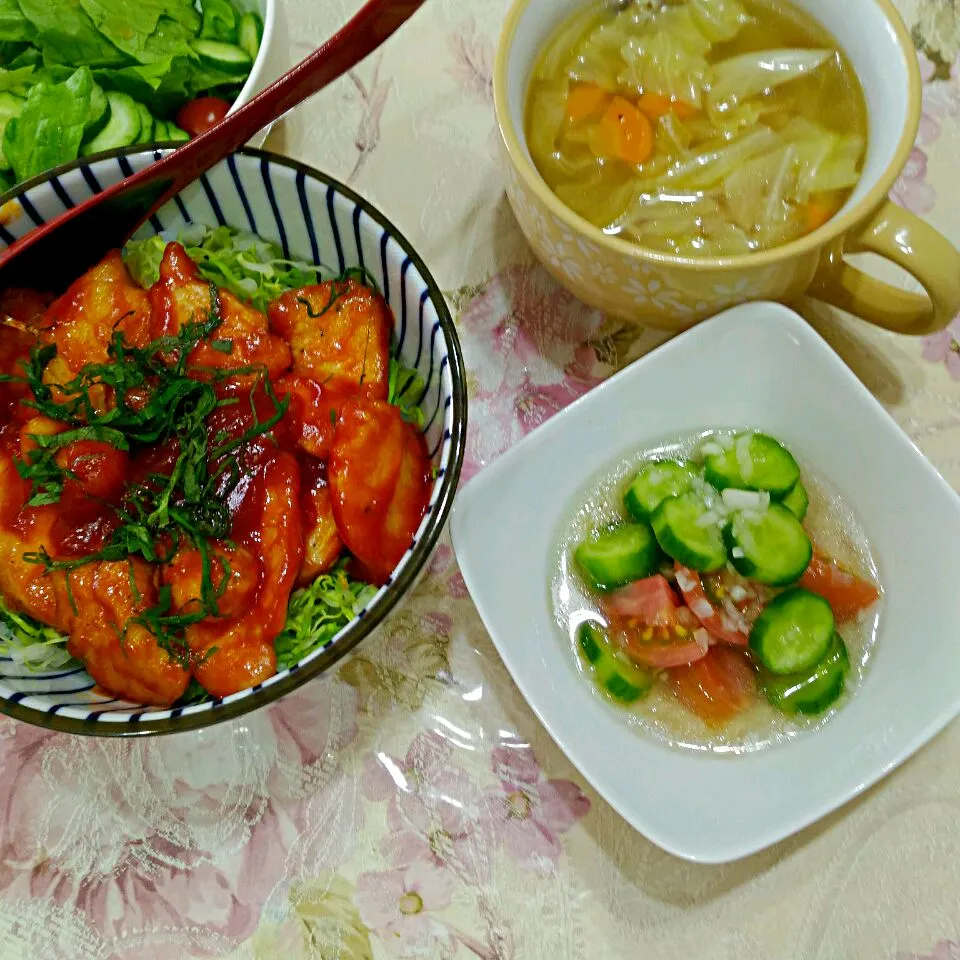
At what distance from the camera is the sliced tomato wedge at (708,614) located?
1.39 meters

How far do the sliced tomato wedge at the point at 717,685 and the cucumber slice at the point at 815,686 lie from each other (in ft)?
0.14

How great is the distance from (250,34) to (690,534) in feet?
4.08

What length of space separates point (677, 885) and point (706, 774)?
17 cm

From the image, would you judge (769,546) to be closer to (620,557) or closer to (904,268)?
(620,557)

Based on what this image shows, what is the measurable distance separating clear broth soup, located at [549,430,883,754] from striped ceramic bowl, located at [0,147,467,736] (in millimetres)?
342

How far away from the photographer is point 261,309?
141cm

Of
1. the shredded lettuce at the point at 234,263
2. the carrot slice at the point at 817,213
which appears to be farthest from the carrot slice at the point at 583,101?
the shredded lettuce at the point at 234,263

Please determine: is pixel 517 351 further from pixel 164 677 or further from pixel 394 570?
pixel 164 677

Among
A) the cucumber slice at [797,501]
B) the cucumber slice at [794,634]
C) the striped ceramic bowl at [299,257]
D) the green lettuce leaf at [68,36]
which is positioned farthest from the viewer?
the green lettuce leaf at [68,36]

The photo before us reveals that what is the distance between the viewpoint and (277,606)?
3.87 ft

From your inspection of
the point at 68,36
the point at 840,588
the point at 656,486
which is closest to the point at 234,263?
the point at 68,36

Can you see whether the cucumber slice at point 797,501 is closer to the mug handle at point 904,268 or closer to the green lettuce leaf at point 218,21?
the mug handle at point 904,268

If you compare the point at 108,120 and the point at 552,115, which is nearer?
the point at 552,115

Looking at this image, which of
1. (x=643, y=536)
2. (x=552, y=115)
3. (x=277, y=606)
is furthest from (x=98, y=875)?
(x=552, y=115)
